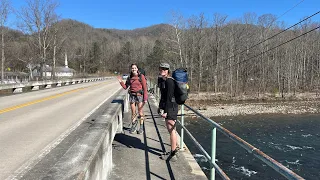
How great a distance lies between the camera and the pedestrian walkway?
4.84 metres

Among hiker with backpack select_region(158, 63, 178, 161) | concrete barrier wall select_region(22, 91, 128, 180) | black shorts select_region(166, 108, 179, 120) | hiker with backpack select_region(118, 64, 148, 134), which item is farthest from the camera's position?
hiker with backpack select_region(118, 64, 148, 134)

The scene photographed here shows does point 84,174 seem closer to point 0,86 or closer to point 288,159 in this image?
point 288,159

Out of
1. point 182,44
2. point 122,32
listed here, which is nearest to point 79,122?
point 182,44

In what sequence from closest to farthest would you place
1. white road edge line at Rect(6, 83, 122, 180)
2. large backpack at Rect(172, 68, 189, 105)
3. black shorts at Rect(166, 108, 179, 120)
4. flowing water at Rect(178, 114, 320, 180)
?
white road edge line at Rect(6, 83, 122, 180), large backpack at Rect(172, 68, 189, 105), black shorts at Rect(166, 108, 179, 120), flowing water at Rect(178, 114, 320, 180)

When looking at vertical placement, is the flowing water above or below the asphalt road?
below

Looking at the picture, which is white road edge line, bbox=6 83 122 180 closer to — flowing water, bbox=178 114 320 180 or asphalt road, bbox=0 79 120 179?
asphalt road, bbox=0 79 120 179

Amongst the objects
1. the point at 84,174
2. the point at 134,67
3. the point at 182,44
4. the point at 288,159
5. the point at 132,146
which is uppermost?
the point at 182,44

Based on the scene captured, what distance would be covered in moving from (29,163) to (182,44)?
49948 mm

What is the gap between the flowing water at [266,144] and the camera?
41.4ft

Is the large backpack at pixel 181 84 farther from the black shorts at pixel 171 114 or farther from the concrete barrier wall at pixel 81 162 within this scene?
the concrete barrier wall at pixel 81 162

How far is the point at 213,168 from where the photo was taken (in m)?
3.89

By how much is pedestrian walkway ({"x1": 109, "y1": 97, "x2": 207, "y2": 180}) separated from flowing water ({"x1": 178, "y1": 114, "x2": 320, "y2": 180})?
5.62 meters

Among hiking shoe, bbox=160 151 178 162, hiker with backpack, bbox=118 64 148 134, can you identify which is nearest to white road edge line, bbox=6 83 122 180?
hiker with backpack, bbox=118 64 148 134

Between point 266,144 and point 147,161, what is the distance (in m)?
13.7
